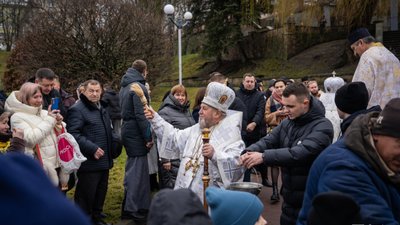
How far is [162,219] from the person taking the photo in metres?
1.83

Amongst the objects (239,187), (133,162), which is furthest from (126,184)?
(239,187)

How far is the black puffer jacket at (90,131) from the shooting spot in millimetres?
6056

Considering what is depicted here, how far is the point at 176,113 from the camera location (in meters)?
7.04

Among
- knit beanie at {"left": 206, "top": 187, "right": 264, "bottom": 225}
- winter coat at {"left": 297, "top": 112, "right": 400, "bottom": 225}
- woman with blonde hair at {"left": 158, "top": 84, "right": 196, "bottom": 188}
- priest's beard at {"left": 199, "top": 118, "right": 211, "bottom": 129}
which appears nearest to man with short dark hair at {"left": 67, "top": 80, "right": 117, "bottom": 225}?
woman with blonde hair at {"left": 158, "top": 84, "right": 196, "bottom": 188}

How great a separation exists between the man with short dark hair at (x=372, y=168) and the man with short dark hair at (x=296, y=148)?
1.54 meters

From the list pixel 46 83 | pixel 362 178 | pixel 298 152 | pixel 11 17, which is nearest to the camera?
pixel 362 178

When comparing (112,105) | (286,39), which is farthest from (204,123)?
(286,39)

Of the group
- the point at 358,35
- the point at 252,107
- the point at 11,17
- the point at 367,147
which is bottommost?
the point at 252,107

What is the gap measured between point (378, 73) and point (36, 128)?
3.75 metres

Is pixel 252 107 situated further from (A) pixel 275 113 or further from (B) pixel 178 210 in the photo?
(B) pixel 178 210

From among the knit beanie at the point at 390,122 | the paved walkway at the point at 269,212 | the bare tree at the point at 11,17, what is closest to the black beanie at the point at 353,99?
the knit beanie at the point at 390,122

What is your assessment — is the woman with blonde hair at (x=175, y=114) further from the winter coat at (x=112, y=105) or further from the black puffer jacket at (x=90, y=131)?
the winter coat at (x=112, y=105)

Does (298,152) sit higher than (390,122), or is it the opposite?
(390,122)

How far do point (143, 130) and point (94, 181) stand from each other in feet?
2.92
